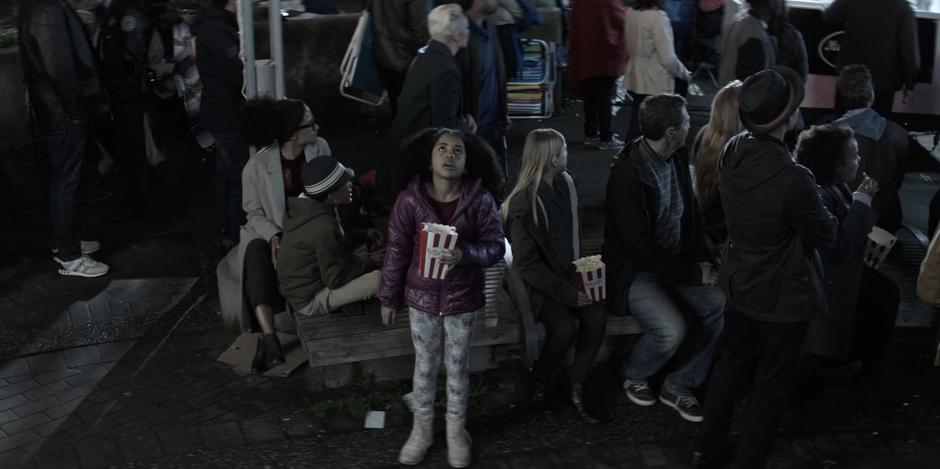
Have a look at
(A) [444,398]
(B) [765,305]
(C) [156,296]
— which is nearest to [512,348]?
(A) [444,398]

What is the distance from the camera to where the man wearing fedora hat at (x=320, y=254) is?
18.2 feet

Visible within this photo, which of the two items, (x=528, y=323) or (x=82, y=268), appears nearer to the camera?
(x=528, y=323)

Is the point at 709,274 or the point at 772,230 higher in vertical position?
the point at 772,230

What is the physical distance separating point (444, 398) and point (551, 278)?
85cm

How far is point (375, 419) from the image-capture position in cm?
552

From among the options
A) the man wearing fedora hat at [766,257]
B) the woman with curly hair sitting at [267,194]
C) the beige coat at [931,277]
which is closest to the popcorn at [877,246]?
the beige coat at [931,277]

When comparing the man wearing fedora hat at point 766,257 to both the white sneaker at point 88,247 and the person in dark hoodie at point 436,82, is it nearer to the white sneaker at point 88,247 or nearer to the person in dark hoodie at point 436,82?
the person in dark hoodie at point 436,82

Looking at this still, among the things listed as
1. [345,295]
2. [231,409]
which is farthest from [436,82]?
[231,409]

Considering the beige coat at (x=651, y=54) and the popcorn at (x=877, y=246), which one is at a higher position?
the beige coat at (x=651, y=54)

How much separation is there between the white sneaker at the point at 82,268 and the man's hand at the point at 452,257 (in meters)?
3.42

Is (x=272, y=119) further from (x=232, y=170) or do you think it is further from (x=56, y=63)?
(x=56, y=63)

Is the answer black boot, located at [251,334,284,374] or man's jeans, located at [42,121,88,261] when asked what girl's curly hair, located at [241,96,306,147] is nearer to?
black boot, located at [251,334,284,374]

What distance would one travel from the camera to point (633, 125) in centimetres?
898

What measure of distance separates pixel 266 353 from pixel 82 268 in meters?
1.96
